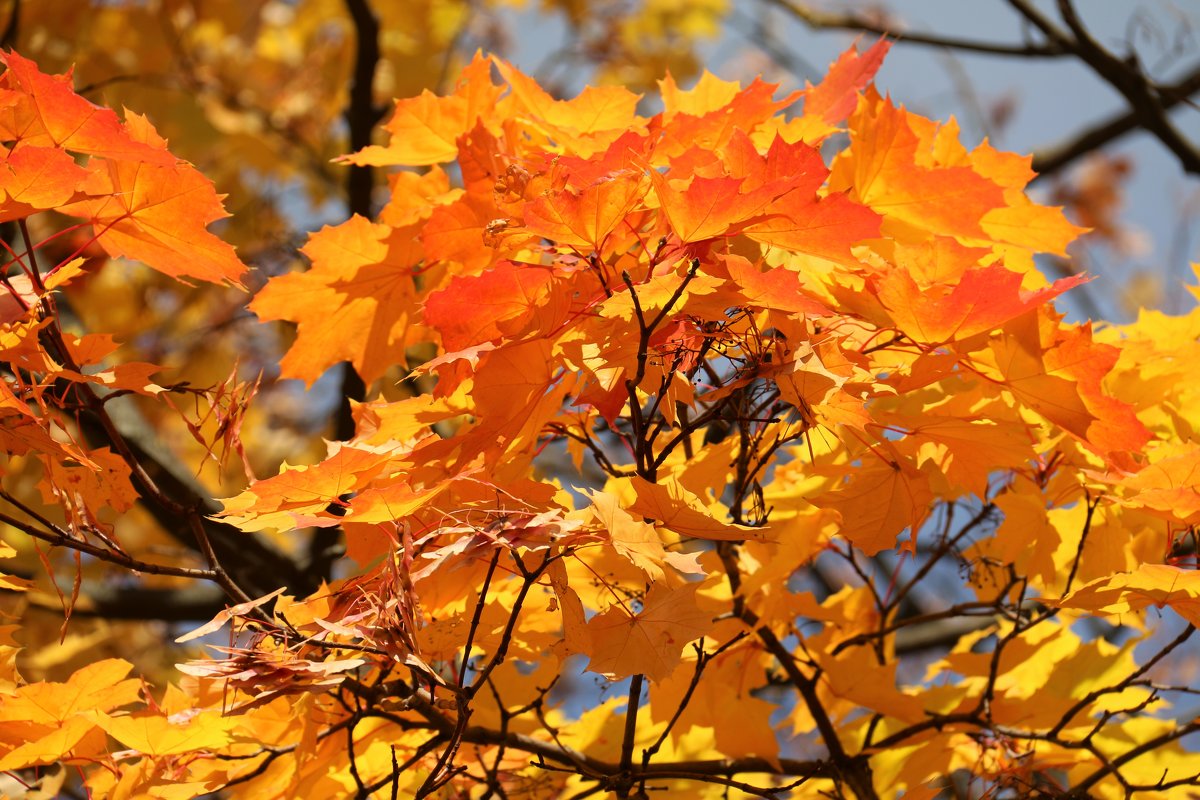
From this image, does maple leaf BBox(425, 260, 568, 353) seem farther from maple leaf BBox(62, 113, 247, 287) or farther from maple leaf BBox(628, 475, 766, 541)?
maple leaf BBox(62, 113, 247, 287)

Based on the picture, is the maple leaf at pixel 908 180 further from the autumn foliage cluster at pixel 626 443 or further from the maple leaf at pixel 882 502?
the maple leaf at pixel 882 502

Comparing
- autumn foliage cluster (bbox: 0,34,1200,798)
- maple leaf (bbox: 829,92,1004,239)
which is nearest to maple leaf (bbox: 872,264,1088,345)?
autumn foliage cluster (bbox: 0,34,1200,798)

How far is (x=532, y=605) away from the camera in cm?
135

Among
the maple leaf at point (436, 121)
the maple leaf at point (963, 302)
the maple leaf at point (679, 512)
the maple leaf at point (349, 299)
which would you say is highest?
the maple leaf at point (436, 121)

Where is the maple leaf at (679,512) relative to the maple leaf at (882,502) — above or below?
below

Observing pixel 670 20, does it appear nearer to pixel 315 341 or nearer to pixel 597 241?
pixel 315 341

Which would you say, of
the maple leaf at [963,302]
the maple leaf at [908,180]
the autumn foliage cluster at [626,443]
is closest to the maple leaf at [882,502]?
the autumn foliage cluster at [626,443]

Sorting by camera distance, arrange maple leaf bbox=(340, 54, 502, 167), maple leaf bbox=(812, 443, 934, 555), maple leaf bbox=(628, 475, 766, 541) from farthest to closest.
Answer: maple leaf bbox=(340, 54, 502, 167)
maple leaf bbox=(812, 443, 934, 555)
maple leaf bbox=(628, 475, 766, 541)

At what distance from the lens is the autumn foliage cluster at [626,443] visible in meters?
0.96

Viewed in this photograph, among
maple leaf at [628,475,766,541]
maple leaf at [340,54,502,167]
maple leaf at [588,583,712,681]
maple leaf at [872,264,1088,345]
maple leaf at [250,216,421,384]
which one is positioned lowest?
maple leaf at [588,583,712,681]

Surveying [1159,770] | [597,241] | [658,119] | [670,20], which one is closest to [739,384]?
[597,241]

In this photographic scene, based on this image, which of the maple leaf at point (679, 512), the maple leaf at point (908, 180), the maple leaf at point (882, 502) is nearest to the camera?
the maple leaf at point (679, 512)

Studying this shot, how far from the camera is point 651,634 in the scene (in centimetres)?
98

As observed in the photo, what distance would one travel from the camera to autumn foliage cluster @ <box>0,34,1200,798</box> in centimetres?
96
